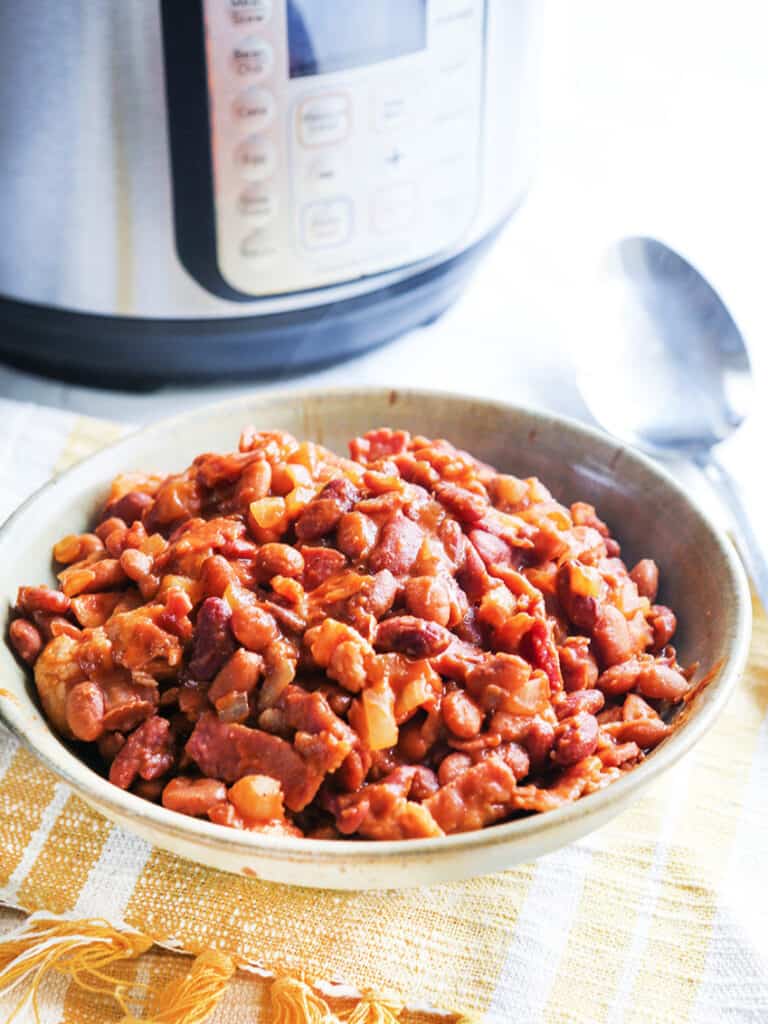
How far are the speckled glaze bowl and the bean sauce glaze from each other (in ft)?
0.16

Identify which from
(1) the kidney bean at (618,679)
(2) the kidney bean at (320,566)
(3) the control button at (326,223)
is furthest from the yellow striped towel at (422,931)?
(3) the control button at (326,223)

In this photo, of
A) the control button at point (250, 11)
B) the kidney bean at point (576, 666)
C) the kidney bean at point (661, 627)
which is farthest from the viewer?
the control button at point (250, 11)

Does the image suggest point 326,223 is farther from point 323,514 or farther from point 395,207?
point 323,514

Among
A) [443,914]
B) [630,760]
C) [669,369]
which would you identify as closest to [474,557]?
[630,760]

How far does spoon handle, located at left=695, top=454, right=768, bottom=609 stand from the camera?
1.73 m

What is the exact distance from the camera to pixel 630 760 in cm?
128

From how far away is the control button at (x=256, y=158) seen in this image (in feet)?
5.82

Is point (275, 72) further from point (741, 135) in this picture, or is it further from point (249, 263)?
point (741, 135)

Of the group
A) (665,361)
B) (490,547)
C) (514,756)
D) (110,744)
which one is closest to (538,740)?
(514,756)

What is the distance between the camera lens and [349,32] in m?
1.71

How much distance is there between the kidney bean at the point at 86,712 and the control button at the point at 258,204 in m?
0.83

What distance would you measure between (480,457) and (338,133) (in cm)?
52

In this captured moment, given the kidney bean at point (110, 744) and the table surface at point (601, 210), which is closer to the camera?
the kidney bean at point (110, 744)

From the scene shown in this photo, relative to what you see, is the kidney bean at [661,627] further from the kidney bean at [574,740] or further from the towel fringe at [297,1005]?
the towel fringe at [297,1005]
